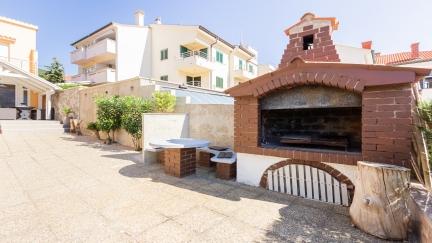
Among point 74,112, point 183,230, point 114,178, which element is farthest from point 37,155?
point 74,112

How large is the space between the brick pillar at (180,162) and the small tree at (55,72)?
3474 cm

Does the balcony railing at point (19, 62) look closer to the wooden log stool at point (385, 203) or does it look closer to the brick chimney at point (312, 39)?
the brick chimney at point (312, 39)

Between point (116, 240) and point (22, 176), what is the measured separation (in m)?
5.12

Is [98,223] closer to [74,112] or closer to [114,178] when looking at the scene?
[114,178]

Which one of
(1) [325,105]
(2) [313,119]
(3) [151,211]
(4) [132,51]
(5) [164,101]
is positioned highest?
(4) [132,51]

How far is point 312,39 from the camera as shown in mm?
5535

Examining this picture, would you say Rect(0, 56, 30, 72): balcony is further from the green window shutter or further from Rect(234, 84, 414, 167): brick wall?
Rect(234, 84, 414, 167): brick wall

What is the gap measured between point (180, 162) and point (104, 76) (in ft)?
64.1

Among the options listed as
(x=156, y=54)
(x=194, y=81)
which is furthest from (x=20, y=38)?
(x=194, y=81)

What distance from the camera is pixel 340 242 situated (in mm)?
3059

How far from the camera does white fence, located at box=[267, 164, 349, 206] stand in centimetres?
439

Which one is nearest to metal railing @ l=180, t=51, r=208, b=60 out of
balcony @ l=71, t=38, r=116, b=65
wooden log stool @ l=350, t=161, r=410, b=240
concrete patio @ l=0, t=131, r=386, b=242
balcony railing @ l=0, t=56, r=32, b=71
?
balcony @ l=71, t=38, r=116, b=65

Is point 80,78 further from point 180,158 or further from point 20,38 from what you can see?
point 180,158

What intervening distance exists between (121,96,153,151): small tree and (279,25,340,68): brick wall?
7.08 meters
